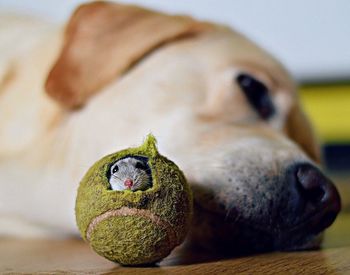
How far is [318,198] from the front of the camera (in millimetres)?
1230

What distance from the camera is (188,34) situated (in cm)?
172

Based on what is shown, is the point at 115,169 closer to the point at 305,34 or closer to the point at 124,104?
the point at 124,104

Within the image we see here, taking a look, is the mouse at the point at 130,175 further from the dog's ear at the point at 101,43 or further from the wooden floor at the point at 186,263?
the dog's ear at the point at 101,43

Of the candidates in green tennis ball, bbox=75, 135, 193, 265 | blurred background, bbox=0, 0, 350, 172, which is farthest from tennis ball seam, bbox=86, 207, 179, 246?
blurred background, bbox=0, 0, 350, 172

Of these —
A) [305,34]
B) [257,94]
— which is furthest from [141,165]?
[305,34]

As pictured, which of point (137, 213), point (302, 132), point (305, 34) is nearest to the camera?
point (137, 213)

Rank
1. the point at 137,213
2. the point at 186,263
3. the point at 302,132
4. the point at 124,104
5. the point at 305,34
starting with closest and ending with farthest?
the point at 137,213 < the point at 186,263 < the point at 124,104 < the point at 302,132 < the point at 305,34

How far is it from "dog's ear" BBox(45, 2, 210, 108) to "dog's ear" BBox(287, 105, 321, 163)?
0.97ft

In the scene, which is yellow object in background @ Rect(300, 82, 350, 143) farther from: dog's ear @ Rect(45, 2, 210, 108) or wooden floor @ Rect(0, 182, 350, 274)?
wooden floor @ Rect(0, 182, 350, 274)

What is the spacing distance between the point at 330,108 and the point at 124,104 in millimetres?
2450

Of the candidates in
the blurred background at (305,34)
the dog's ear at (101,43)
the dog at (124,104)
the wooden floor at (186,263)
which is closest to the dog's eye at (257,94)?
the dog at (124,104)

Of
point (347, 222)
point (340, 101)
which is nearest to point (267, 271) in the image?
point (347, 222)

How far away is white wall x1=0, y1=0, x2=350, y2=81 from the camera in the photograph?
3.77 m

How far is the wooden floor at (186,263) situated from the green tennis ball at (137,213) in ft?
0.10
